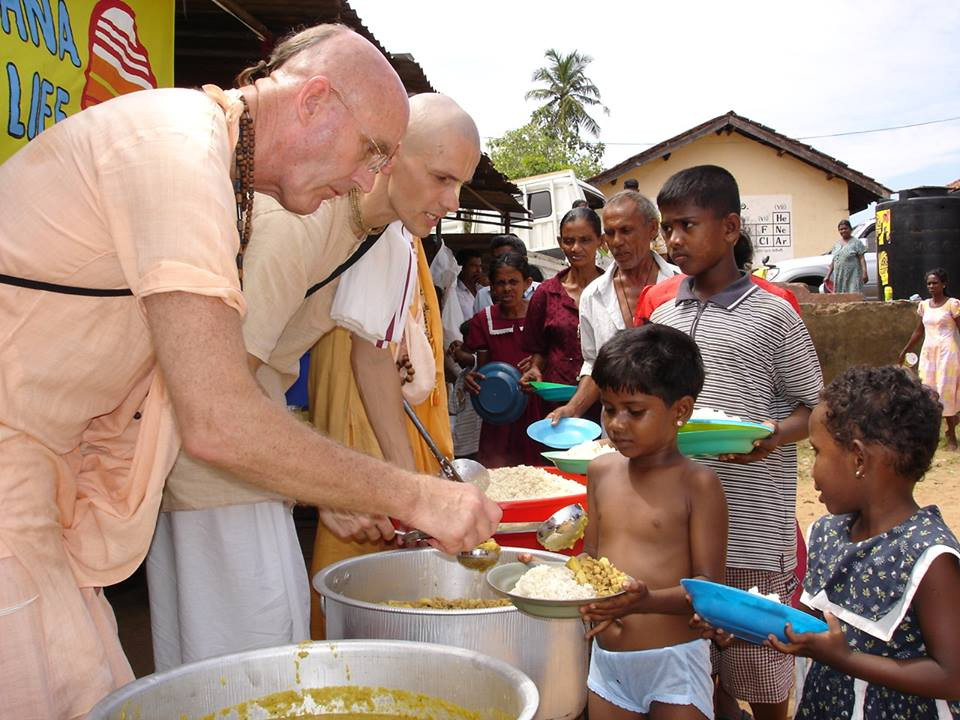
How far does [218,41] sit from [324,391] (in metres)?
2.73

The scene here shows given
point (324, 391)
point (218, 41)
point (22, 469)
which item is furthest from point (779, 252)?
point (22, 469)

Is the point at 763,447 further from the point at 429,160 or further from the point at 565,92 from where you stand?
the point at 565,92

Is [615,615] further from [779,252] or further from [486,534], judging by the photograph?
[779,252]

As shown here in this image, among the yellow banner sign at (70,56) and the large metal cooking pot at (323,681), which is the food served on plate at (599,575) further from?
the yellow banner sign at (70,56)

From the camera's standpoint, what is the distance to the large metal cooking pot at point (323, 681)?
1.30 m

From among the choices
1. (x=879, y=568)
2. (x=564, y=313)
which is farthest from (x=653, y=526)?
(x=564, y=313)

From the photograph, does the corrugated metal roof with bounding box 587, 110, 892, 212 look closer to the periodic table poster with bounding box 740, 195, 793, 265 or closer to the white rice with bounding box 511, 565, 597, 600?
the periodic table poster with bounding box 740, 195, 793, 265

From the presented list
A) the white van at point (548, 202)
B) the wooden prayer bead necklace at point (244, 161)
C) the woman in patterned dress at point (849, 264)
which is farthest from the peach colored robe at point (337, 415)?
the woman in patterned dress at point (849, 264)

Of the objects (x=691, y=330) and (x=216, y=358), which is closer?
(x=216, y=358)

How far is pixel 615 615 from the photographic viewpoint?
1.87 meters

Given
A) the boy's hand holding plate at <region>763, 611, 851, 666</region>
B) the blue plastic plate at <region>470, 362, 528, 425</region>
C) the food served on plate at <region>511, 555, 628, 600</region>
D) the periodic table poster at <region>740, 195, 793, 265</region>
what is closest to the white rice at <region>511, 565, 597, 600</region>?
the food served on plate at <region>511, 555, 628, 600</region>

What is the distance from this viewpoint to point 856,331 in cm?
934

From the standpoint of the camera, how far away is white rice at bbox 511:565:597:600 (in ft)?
5.83

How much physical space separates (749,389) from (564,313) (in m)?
2.11
